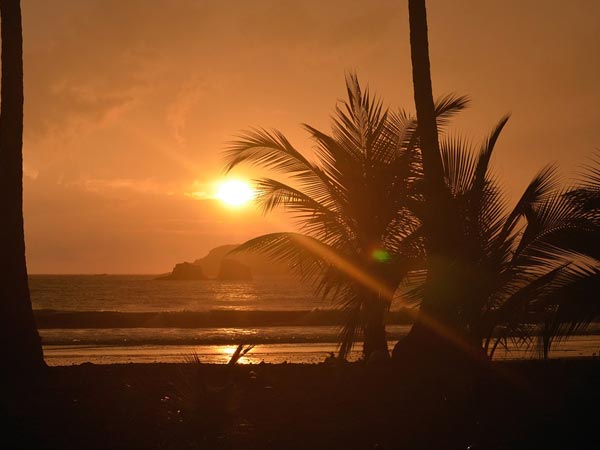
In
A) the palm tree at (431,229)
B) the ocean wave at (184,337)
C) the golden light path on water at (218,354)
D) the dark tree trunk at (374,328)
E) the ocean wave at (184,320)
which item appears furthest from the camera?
the ocean wave at (184,320)

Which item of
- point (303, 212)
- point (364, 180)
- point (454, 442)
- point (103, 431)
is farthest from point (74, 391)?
point (364, 180)

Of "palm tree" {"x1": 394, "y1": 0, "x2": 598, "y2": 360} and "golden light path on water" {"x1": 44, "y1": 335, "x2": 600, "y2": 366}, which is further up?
"palm tree" {"x1": 394, "y1": 0, "x2": 598, "y2": 360}

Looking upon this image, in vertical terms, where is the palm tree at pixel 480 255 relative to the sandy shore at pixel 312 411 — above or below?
above

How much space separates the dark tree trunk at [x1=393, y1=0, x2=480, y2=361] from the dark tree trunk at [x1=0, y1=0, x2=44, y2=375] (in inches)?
224

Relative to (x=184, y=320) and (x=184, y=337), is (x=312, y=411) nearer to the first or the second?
(x=184, y=337)

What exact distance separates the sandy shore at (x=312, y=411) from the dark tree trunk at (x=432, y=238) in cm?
45

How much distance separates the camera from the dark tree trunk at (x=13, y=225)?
388 inches

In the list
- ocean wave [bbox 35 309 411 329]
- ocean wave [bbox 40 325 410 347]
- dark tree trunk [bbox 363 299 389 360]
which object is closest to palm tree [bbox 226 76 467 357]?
dark tree trunk [bbox 363 299 389 360]

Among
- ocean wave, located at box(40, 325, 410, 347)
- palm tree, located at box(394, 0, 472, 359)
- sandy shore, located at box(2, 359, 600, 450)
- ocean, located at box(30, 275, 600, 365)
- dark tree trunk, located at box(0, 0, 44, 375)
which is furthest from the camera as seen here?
ocean wave, located at box(40, 325, 410, 347)

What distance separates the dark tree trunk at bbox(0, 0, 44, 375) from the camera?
32.3ft

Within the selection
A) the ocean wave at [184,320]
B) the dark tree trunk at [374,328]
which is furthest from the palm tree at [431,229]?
the ocean wave at [184,320]

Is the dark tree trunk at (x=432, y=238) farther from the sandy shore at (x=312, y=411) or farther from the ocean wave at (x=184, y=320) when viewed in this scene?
the ocean wave at (x=184, y=320)

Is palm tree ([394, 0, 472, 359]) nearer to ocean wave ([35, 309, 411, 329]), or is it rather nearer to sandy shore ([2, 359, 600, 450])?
sandy shore ([2, 359, 600, 450])

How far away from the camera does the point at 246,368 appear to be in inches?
401
